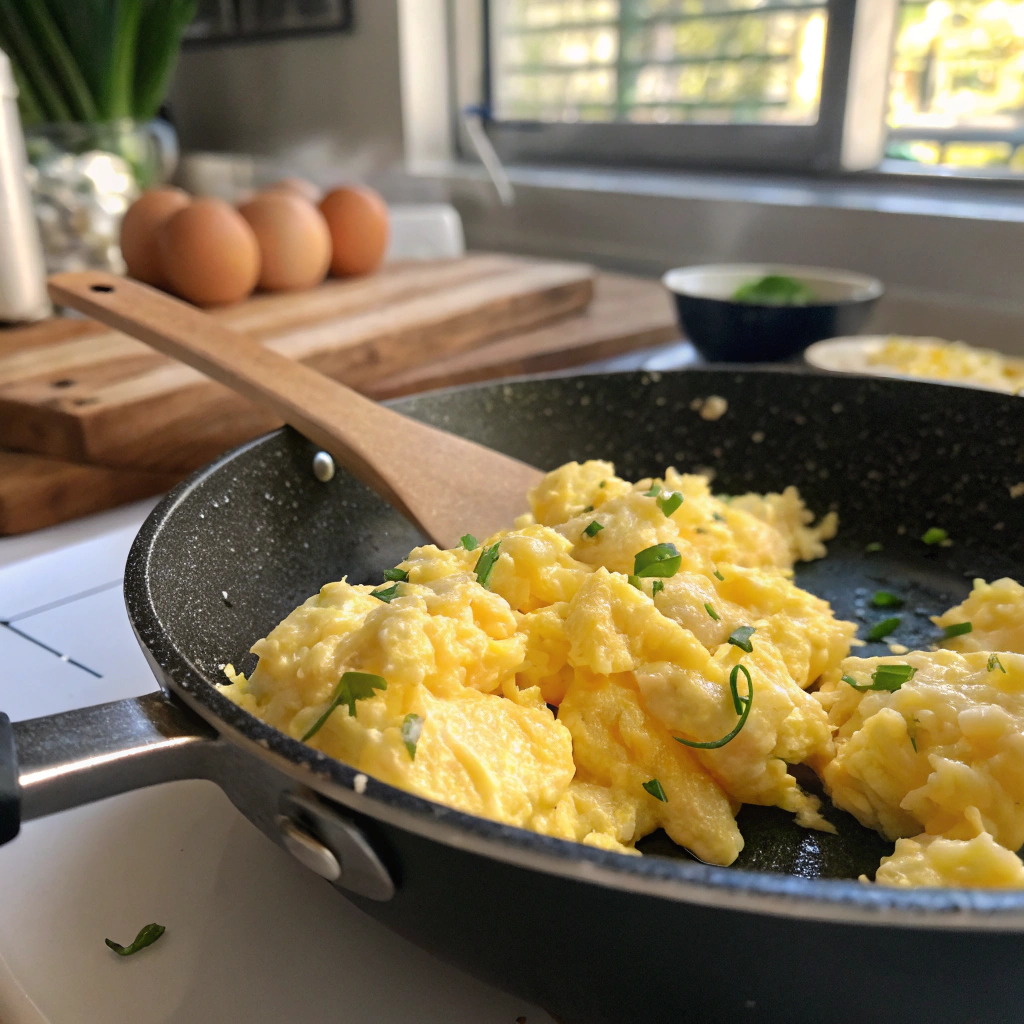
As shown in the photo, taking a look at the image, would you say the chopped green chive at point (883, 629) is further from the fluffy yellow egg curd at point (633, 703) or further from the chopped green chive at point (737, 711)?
the chopped green chive at point (737, 711)

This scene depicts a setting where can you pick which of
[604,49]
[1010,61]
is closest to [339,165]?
[604,49]

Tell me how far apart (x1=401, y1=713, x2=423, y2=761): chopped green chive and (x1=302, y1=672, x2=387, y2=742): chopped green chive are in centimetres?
3

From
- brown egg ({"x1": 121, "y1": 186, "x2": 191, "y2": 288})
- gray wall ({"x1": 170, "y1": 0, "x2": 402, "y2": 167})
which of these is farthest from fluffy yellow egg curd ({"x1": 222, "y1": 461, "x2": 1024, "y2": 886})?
gray wall ({"x1": 170, "y1": 0, "x2": 402, "y2": 167})

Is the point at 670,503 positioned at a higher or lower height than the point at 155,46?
lower

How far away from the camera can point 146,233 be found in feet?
5.43

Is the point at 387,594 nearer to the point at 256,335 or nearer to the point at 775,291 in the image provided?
the point at 256,335

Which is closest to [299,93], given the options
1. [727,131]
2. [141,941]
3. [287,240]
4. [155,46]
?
[155,46]

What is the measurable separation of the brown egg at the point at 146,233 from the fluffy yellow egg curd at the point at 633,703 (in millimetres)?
1106

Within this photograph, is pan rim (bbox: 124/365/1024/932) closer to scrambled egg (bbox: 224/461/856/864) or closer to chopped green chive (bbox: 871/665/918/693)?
scrambled egg (bbox: 224/461/856/864)

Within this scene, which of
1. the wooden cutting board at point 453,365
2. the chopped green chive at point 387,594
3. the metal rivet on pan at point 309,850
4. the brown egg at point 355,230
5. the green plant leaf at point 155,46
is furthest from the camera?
the green plant leaf at point 155,46

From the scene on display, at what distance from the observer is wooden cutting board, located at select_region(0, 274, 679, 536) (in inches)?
45.3

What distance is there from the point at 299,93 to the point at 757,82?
58.3 inches

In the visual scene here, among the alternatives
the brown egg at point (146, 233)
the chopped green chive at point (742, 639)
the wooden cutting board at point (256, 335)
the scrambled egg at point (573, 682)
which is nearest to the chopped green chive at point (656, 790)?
the scrambled egg at point (573, 682)

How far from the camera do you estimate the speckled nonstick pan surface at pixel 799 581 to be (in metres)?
0.39
